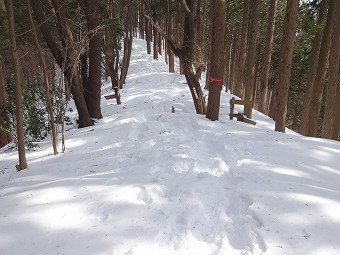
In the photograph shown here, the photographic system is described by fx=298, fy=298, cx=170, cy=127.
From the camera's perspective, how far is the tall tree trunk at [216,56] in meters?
8.16

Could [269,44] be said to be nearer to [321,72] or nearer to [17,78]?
[321,72]

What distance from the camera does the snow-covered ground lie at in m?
3.20

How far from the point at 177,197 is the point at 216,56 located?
5365 millimetres

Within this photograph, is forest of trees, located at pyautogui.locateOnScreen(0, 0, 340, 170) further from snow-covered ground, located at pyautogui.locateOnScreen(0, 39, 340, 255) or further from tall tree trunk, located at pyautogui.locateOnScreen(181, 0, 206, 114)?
snow-covered ground, located at pyautogui.locateOnScreen(0, 39, 340, 255)

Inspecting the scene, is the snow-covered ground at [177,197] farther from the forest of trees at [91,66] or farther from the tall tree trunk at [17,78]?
the forest of trees at [91,66]

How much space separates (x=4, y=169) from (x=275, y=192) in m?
5.63

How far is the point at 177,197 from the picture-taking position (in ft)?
13.8

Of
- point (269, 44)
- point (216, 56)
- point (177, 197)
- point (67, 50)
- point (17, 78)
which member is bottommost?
point (177, 197)

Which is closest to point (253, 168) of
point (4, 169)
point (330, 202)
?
point (330, 202)

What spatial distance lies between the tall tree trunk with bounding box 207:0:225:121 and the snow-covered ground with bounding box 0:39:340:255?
162 centimetres

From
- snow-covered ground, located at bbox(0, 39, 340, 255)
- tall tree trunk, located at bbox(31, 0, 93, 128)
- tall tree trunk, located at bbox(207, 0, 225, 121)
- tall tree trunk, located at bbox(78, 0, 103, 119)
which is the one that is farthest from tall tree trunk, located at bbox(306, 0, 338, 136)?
tall tree trunk, located at bbox(31, 0, 93, 128)

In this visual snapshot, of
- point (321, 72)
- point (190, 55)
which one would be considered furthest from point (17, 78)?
point (321, 72)

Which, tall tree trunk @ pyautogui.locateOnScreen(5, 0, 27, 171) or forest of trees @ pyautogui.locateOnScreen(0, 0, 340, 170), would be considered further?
forest of trees @ pyautogui.locateOnScreen(0, 0, 340, 170)

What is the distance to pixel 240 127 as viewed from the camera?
8.17 m
